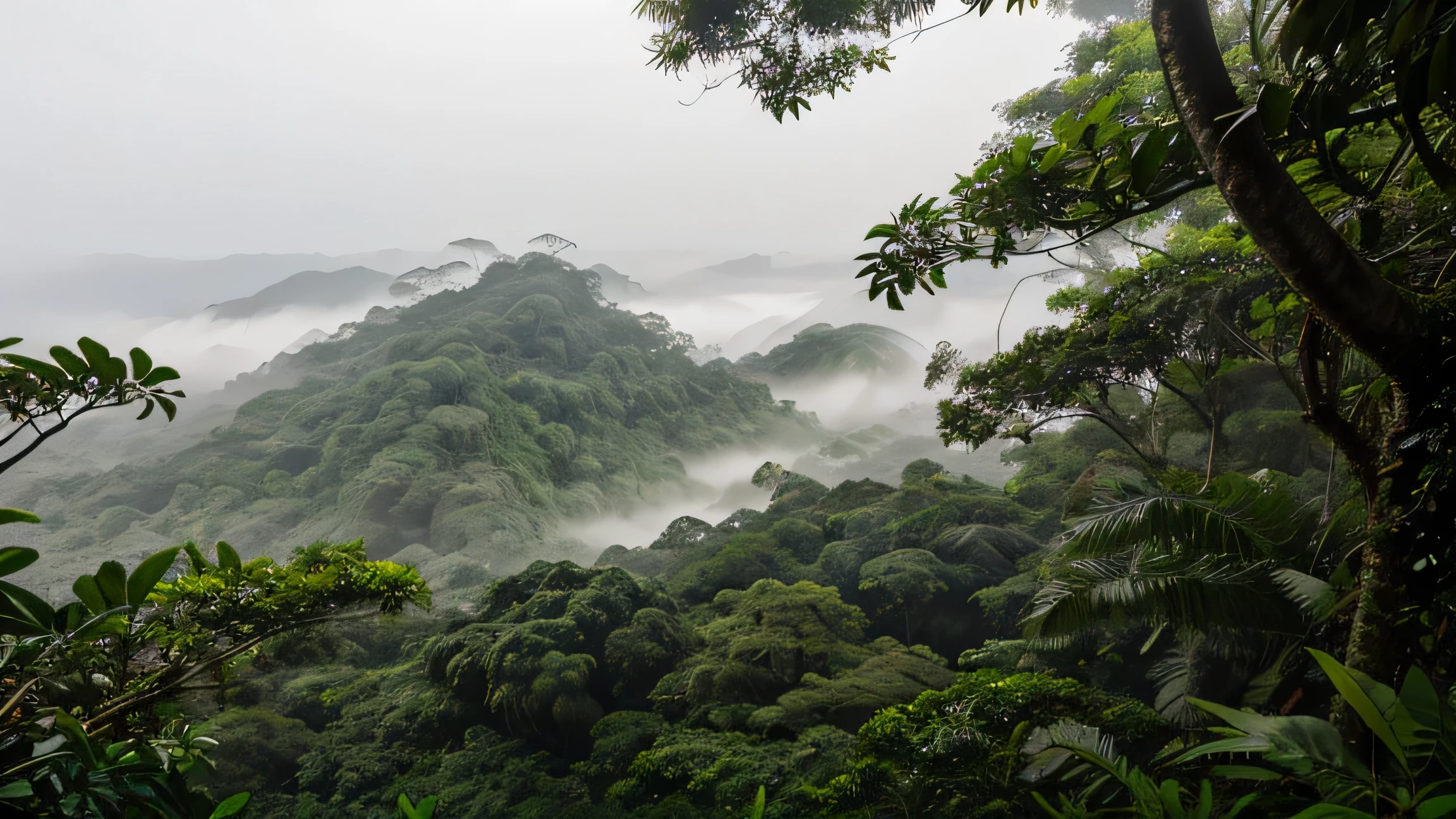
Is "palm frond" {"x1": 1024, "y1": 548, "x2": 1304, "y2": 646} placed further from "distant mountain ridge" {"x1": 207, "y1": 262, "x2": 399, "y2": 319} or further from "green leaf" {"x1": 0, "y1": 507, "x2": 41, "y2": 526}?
"distant mountain ridge" {"x1": 207, "y1": 262, "x2": 399, "y2": 319}

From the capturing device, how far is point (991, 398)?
5.25m

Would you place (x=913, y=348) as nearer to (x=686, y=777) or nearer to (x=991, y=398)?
(x=991, y=398)

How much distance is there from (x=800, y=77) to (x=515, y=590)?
511 centimetres

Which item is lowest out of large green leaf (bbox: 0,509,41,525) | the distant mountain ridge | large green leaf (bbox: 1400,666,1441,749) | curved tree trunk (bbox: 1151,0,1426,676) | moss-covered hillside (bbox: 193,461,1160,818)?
moss-covered hillside (bbox: 193,461,1160,818)

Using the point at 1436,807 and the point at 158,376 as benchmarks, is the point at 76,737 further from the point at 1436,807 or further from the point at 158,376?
the point at 1436,807

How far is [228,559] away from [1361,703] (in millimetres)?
2422

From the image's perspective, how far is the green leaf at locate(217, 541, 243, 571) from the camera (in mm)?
1763

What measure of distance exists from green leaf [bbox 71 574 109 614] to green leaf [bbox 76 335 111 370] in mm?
425

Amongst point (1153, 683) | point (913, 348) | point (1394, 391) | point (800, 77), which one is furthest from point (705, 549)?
point (913, 348)

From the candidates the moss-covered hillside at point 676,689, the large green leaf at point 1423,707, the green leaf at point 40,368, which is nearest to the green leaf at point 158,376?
the green leaf at point 40,368

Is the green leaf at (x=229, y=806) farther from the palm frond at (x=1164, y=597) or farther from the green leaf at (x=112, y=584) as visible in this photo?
the palm frond at (x=1164, y=597)

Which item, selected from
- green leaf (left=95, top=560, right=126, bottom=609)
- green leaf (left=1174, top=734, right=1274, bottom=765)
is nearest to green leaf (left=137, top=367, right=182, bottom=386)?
green leaf (left=95, top=560, right=126, bottom=609)

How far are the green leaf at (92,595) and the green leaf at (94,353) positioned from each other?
43 centimetres

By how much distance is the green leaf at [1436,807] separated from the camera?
73cm
